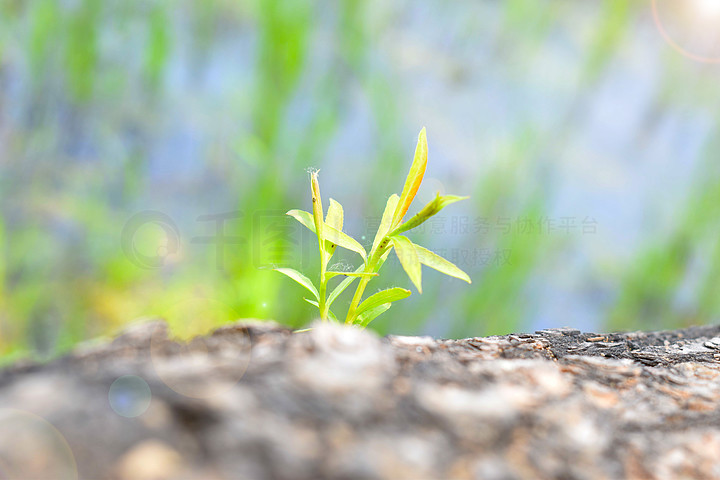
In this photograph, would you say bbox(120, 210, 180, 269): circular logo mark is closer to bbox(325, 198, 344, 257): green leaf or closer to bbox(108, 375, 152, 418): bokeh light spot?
bbox(325, 198, 344, 257): green leaf

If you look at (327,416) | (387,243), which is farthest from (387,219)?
(327,416)

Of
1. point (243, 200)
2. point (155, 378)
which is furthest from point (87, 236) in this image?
point (155, 378)

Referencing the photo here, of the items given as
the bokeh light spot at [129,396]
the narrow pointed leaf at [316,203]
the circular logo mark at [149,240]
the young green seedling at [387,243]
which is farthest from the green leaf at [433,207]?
the circular logo mark at [149,240]

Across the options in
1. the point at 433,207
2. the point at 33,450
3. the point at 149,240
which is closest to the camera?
the point at 33,450

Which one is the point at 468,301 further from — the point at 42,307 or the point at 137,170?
the point at 42,307

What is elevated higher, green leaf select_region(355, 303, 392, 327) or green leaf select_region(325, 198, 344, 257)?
green leaf select_region(325, 198, 344, 257)

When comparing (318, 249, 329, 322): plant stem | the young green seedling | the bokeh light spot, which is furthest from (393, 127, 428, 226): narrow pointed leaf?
the bokeh light spot

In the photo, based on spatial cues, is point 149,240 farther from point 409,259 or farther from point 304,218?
point 409,259

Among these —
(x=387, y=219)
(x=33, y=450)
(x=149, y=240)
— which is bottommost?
(x=149, y=240)
